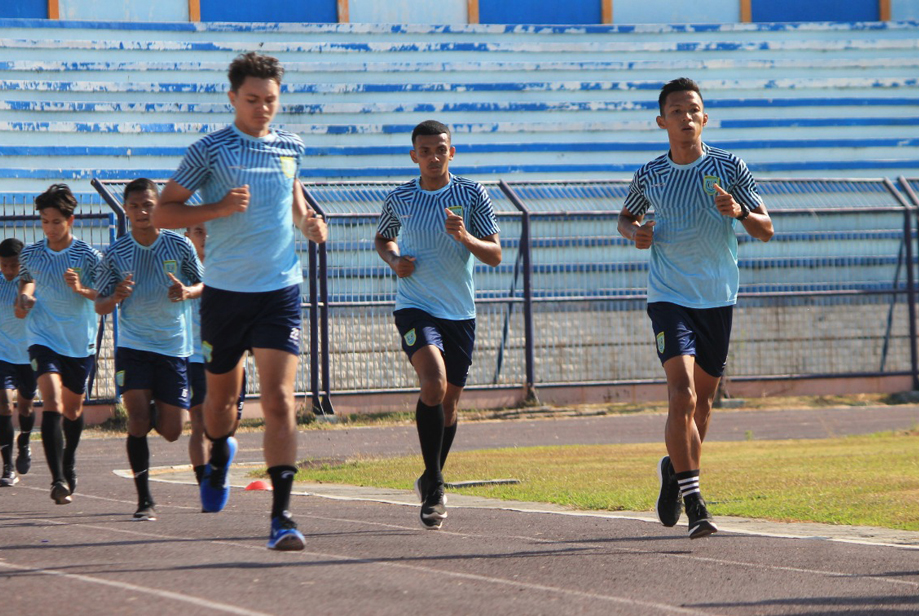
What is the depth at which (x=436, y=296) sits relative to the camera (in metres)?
7.89

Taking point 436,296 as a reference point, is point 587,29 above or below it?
above

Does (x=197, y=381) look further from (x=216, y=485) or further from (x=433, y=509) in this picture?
(x=433, y=509)

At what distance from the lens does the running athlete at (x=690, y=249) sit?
7.12 meters

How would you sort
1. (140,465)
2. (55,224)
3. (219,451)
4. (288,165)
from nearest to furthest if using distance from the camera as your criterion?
(288,165) → (219,451) → (140,465) → (55,224)

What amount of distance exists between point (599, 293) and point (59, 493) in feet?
39.0

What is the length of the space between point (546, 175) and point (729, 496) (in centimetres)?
1524

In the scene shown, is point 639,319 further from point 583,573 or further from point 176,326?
point 583,573

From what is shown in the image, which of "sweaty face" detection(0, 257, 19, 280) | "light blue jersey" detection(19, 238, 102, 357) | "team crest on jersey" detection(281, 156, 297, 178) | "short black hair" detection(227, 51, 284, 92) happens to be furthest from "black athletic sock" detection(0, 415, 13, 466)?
"short black hair" detection(227, 51, 284, 92)

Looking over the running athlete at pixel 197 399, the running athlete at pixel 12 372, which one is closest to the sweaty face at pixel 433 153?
the running athlete at pixel 197 399

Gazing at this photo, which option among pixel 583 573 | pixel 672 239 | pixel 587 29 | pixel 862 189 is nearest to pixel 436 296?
pixel 672 239

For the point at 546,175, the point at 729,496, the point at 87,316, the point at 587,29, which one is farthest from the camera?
the point at 587,29

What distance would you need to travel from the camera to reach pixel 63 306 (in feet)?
31.6

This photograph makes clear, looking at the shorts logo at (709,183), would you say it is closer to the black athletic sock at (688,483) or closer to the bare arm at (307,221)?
the black athletic sock at (688,483)

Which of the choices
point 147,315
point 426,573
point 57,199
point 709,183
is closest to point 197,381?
point 147,315
